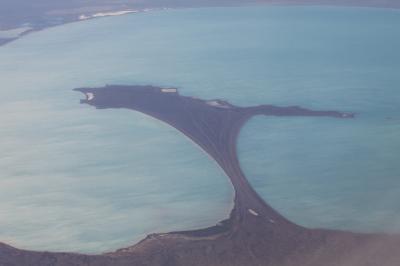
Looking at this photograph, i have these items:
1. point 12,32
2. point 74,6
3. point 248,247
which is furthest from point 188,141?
point 74,6

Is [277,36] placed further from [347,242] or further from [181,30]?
[347,242]

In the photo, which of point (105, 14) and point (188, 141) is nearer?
point (188, 141)

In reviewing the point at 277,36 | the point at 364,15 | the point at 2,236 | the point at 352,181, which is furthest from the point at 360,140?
the point at 364,15

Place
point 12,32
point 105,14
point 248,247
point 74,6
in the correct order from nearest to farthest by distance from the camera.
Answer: point 248,247 < point 12,32 < point 105,14 < point 74,6

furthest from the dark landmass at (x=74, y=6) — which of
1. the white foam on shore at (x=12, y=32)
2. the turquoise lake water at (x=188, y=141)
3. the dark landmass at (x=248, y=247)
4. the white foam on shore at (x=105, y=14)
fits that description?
the dark landmass at (x=248, y=247)

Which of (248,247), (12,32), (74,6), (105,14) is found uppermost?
(74,6)

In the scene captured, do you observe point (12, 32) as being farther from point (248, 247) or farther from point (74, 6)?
point (248, 247)
